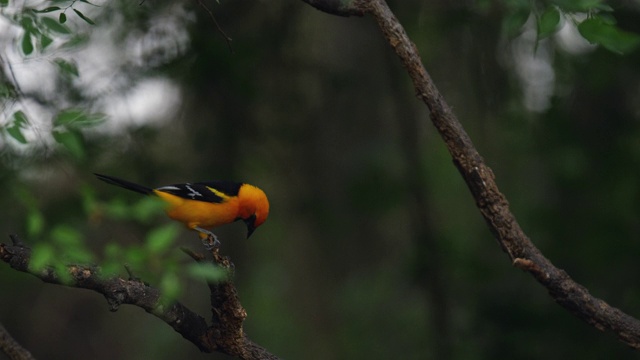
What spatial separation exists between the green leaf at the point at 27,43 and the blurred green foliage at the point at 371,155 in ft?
6.60

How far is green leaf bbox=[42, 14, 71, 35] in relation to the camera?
322 centimetres

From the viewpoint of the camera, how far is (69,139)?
299 centimetres

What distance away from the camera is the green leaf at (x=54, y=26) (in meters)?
3.22

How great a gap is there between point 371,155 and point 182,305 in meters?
5.42

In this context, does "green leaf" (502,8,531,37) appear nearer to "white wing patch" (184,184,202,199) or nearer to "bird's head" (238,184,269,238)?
"bird's head" (238,184,269,238)

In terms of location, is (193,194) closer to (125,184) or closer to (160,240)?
(125,184)

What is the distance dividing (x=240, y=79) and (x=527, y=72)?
2.93m

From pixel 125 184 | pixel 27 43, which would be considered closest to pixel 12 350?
pixel 125 184

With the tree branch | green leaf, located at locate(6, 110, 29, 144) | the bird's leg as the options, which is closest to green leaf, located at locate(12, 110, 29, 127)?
green leaf, located at locate(6, 110, 29, 144)

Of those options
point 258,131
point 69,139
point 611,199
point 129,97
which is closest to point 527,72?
point 611,199

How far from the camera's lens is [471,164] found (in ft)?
12.7

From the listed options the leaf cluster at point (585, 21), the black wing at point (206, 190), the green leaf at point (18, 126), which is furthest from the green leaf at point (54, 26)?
the black wing at point (206, 190)

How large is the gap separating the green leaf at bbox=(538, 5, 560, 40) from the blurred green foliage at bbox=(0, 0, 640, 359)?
319 cm

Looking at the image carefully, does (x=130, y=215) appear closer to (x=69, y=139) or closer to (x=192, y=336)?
(x=69, y=139)
